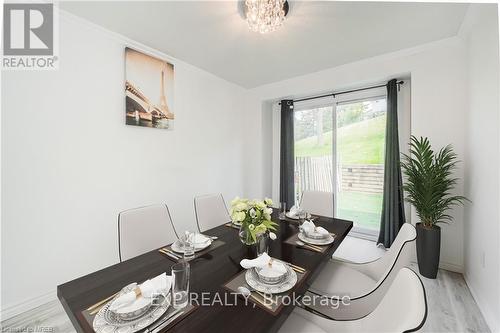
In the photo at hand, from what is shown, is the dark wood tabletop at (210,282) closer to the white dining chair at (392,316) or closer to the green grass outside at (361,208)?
the white dining chair at (392,316)

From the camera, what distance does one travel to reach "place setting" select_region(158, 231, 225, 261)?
126cm

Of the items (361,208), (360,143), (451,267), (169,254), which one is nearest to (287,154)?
(360,143)

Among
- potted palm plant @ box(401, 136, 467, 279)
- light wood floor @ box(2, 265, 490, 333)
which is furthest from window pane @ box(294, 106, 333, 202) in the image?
light wood floor @ box(2, 265, 490, 333)

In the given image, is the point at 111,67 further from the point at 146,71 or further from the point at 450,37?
the point at 450,37

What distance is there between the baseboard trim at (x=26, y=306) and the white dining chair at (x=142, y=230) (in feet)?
3.79

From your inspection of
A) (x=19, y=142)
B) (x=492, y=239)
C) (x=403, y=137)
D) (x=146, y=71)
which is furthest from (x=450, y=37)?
(x=19, y=142)

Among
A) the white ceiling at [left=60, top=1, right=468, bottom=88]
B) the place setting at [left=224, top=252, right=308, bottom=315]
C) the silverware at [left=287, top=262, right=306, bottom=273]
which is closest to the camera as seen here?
the place setting at [left=224, top=252, right=308, bottom=315]

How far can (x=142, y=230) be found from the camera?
63.1 inches

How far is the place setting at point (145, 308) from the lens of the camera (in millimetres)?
738

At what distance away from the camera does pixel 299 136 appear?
3.99 meters

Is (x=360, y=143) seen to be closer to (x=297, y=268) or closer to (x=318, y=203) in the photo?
(x=318, y=203)

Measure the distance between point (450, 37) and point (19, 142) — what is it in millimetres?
4465

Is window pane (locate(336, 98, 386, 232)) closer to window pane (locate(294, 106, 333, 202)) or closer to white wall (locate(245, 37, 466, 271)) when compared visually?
window pane (locate(294, 106, 333, 202))

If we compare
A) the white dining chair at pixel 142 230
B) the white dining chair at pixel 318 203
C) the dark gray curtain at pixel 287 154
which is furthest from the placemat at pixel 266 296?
the dark gray curtain at pixel 287 154
